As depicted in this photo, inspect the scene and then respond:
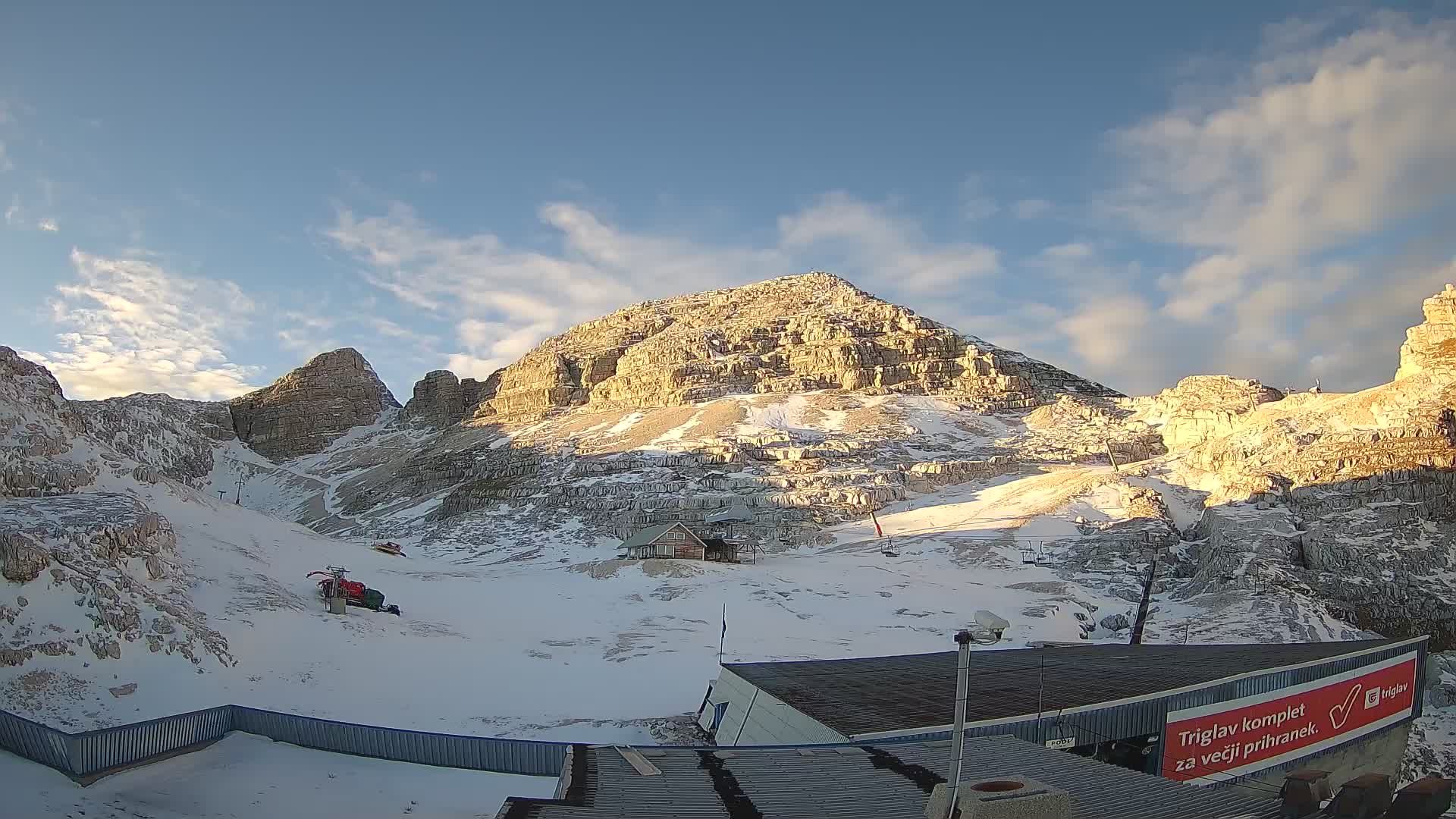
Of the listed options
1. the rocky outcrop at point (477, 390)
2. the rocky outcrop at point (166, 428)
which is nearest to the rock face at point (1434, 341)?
the rocky outcrop at point (477, 390)

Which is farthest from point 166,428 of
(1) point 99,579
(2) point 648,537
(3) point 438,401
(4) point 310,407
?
(1) point 99,579

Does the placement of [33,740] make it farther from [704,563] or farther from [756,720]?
[704,563]

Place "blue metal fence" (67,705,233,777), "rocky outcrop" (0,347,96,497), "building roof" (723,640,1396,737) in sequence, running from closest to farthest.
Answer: "blue metal fence" (67,705,233,777)
"building roof" (723,640,1396,737)
"rocky outcrop" (0,347,96,497)

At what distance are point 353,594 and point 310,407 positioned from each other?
107 m

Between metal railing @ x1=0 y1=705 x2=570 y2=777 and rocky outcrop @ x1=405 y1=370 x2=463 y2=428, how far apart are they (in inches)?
4252

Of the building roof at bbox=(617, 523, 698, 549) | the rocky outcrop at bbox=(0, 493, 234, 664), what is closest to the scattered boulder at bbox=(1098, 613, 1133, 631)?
the building roof at bbox=(617, 523, 698, 549)

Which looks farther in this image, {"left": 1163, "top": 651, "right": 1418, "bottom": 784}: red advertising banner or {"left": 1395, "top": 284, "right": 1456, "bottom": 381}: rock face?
{"left": 1395, "top": 284, "right": 1456, "bottom": 381}: rock face

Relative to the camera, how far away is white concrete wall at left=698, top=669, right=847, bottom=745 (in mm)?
13469

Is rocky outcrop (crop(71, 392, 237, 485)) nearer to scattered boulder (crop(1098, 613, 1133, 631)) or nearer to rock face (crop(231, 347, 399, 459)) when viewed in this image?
rock face (crop(231, 347, 399, 459))

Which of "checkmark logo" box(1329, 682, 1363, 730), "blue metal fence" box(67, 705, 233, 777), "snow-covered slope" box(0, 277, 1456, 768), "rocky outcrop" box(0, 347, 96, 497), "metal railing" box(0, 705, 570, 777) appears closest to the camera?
"blue metal fence" box(67, 705, 233, 777)

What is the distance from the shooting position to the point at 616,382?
98.3 m

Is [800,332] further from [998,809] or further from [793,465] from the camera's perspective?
[998,809]

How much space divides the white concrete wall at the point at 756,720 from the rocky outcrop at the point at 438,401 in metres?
107

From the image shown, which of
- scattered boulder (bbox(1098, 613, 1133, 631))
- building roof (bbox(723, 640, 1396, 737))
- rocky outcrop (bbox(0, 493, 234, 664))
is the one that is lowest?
scattered boulder (bbox(1098, 613, 1133, 631))
